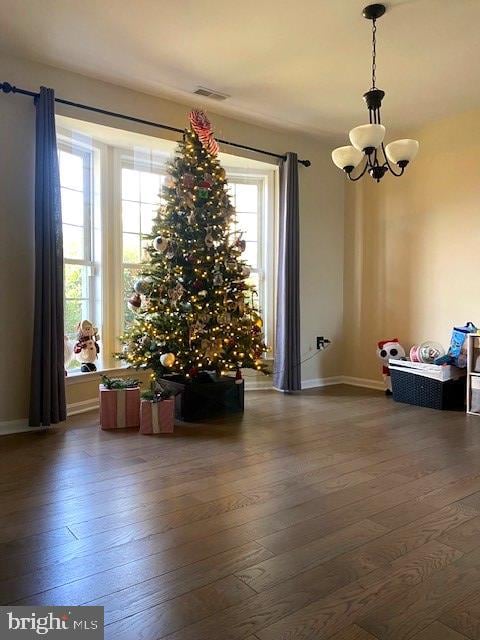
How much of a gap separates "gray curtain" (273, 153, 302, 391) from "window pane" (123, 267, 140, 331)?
1.57 metres

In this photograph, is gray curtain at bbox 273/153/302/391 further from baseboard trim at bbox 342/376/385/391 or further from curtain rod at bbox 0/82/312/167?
baseboard trim at bbox 342/376/385/391

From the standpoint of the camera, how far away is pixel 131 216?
475cm

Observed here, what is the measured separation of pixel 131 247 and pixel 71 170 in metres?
0.89

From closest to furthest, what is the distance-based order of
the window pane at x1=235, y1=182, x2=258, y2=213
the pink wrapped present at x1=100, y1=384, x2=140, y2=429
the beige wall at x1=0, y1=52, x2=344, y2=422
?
the beige wall at x1=0, y1=52, x2=344, y2=422
the pink wrapped present at x1=100, y1=384, x2=140, y2=429
the window pane at x1=235, y1=182, x2=258, y2=213

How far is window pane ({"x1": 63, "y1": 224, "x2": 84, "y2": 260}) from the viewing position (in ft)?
14.0

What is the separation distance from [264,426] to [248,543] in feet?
6.08

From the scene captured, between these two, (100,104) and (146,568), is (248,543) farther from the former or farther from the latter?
(100,104)

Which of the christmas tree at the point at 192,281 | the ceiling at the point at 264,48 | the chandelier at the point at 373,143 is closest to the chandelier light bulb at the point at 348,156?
the chandelier at the point at 373,143

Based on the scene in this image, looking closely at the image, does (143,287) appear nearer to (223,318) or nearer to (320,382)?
(223,318)

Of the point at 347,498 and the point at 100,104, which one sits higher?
the point at 100,104

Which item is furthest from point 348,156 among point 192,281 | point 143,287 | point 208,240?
point 143,287

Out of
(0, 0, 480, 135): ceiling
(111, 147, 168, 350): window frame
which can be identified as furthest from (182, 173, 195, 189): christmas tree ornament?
(0, 0, 480, 135): ceiling

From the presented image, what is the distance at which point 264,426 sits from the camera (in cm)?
382

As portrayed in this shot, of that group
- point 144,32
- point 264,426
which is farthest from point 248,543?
point 144,32
